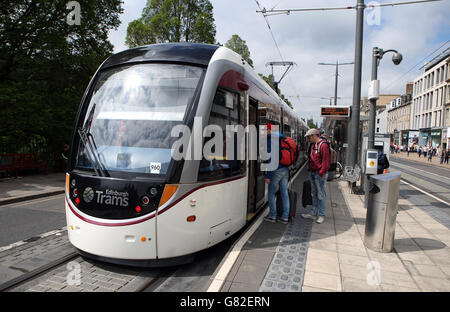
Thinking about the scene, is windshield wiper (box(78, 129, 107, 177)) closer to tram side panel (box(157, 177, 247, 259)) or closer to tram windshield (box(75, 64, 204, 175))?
tram windshield (box(75, 64, 204, 175))

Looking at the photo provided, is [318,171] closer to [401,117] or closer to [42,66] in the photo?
[42,66]

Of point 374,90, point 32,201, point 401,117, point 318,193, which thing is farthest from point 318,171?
point 401,117

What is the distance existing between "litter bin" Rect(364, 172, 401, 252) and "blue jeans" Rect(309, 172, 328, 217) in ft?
4.76

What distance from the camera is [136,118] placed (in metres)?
4.00

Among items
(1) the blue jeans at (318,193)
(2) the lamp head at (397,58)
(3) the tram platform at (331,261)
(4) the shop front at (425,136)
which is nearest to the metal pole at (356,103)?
(2) the lamp head at (397,58)

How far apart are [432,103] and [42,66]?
173 ft

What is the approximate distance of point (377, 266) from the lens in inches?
161

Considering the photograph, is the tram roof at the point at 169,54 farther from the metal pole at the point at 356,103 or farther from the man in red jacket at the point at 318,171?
the metal pole at the point at 356,103

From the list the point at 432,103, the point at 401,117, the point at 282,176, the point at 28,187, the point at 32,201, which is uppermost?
the point at 432,103

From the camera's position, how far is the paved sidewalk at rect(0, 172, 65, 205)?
8.31 meters

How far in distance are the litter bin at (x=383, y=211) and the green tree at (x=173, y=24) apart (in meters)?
20.3

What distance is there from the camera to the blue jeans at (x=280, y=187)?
19.5ft

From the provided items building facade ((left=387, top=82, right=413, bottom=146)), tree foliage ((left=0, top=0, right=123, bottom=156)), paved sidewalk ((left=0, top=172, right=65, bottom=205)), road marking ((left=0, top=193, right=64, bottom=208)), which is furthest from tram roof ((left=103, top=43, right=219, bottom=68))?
building facade ((left=387, top=82, right=413, bottom=146))

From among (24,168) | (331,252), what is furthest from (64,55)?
(331,252)
